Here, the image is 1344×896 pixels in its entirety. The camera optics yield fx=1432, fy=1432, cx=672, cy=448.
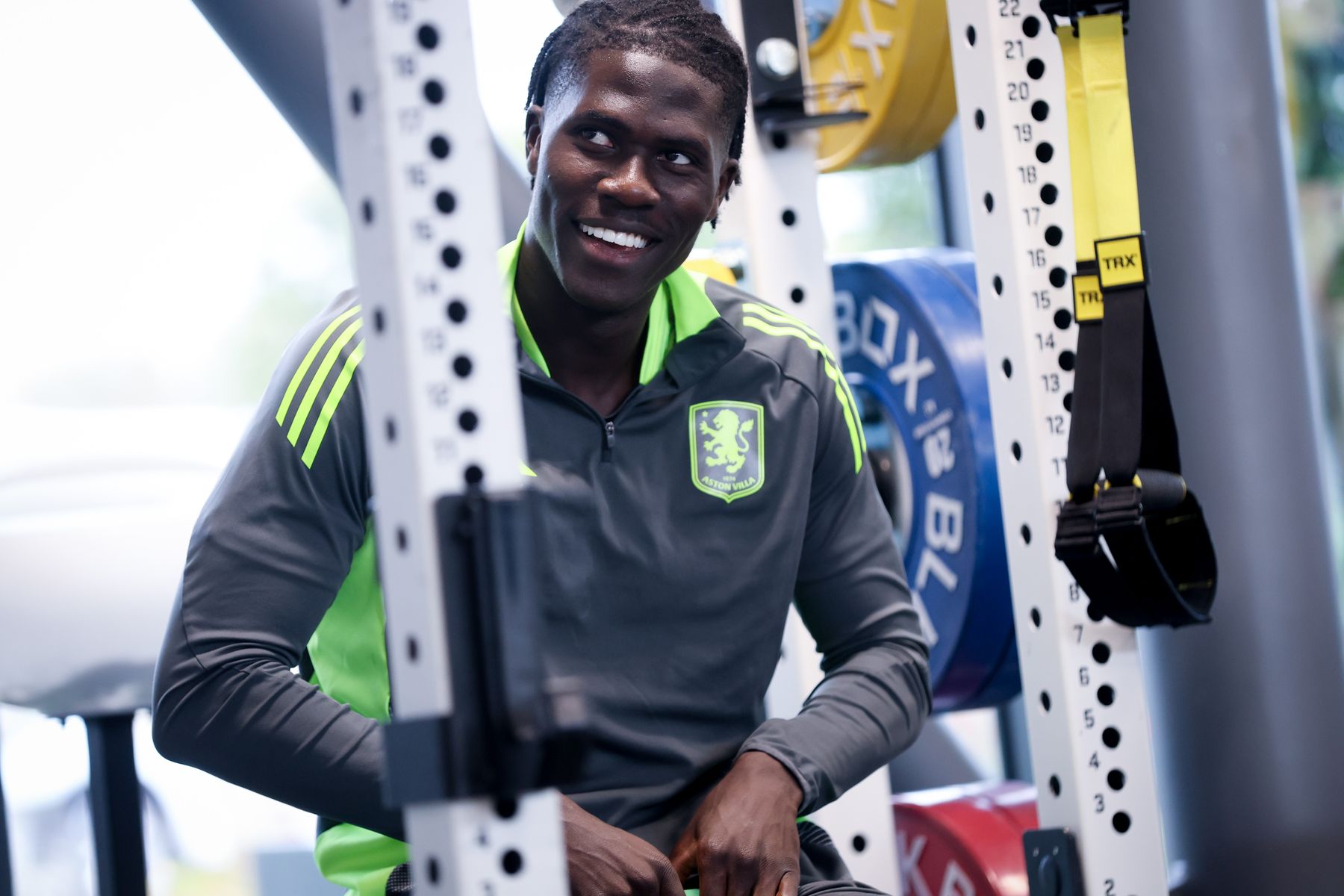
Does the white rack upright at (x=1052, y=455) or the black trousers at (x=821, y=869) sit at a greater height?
the white rack upright at (x=1052, y=455)

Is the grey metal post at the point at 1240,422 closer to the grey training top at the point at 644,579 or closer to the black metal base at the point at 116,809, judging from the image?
the grey training top at the point at 644,579

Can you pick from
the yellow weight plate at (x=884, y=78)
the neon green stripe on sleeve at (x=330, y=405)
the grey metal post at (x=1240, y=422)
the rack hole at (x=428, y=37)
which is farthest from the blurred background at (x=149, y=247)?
the rack hole at (x=428, y=37)

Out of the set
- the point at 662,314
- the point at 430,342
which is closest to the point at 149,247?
the point at 662,314

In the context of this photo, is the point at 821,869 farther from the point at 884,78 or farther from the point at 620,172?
the point at 884,78

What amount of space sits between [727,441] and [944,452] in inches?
31.8

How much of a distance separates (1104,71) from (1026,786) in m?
1.34

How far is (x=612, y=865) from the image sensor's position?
4.42 ft

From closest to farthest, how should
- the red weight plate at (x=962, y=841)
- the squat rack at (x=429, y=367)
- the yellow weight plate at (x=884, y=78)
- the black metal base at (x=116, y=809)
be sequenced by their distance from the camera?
the squat rack at (x=429, y=367)
the black metal base at (x=116, y=809)
the red weight plate at (x=962, y=841)
the yellow weight plate at (x=884, y=78)

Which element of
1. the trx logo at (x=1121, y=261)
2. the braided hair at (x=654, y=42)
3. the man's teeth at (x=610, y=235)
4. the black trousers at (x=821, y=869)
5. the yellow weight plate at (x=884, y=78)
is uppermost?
the yellow weight plate at (x=884, y=78)

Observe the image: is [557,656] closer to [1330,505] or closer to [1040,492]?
[1040,492]

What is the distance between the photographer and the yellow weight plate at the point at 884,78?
229cm

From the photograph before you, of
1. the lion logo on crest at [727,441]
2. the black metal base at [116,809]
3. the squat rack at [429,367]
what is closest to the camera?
the squat rack at [429,367]

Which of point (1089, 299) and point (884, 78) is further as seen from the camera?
point (884, 78)

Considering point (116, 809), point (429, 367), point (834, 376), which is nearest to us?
point (429, 367)
